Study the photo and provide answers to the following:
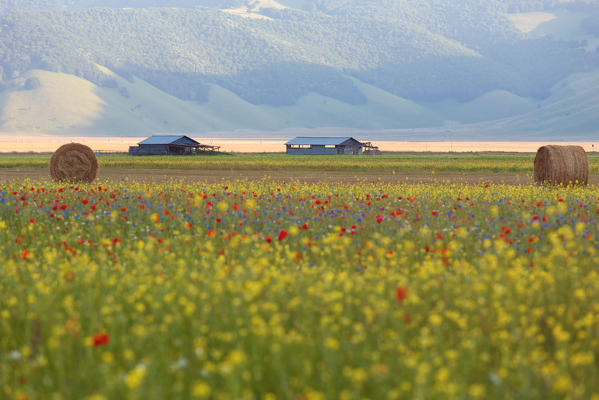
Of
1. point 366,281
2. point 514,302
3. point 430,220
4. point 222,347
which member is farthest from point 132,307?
point 430,220

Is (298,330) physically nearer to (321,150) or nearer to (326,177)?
(326,177)

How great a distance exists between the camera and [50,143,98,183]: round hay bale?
3103 cm

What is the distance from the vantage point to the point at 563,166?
90.3 ft

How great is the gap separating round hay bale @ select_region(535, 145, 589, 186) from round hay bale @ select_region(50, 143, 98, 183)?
1977 cm

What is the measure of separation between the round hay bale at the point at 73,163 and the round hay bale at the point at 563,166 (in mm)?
19774

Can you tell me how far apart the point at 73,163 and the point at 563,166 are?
2132 cm

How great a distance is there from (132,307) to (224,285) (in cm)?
105

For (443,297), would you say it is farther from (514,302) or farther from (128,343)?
(128,343)

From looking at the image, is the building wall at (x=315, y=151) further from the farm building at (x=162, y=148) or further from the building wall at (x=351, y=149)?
the farm building at (x=162, y=148)

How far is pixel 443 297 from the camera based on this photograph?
26.0 ft

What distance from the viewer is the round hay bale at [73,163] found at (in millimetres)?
31031

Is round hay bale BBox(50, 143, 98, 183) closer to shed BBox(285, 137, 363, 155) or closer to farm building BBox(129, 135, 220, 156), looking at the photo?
farm building BBox(129, 135, 220, 156)

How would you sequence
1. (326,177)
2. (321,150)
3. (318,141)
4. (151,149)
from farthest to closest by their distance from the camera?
(318,141) → (321,150) → (151,149) → (326,177)

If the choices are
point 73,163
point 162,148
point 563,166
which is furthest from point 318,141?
point 563,166
